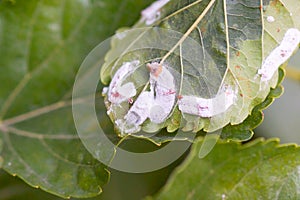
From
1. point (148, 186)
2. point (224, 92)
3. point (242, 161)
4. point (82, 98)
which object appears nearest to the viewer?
point (224, 92)

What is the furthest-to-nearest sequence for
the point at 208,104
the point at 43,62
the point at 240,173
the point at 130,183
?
the point at 130,183, the point at 43,62, the point at 240,173, the point at 208,104

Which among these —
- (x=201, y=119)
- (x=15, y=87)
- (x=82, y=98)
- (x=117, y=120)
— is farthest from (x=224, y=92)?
(x=15, y=87)

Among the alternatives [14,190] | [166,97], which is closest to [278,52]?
[166,97]

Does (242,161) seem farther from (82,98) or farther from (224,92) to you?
(82,98)

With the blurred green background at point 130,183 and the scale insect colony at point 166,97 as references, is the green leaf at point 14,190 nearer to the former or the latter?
A: the blurred green background at point 130,183

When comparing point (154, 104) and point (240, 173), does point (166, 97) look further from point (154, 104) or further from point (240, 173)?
point (240, 173)
